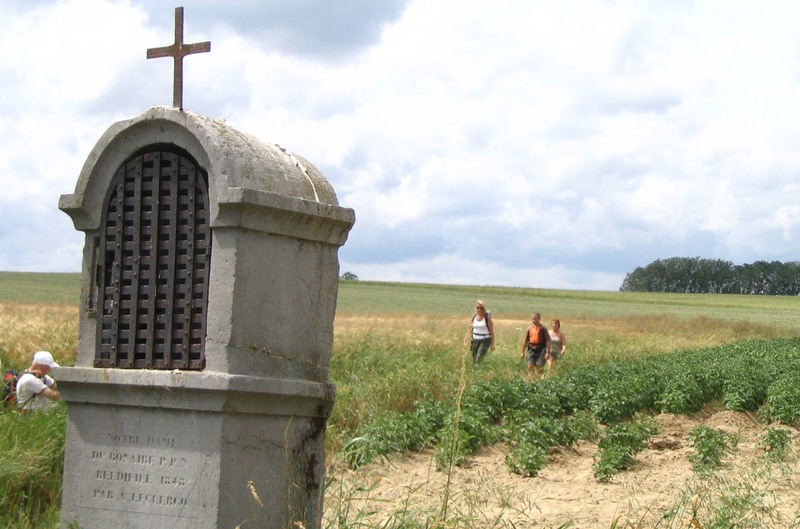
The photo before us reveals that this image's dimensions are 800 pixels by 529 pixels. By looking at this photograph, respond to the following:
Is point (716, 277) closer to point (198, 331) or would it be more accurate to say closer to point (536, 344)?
point (536, 344)

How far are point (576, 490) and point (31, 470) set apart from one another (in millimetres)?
4295

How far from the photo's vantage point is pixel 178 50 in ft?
20.9

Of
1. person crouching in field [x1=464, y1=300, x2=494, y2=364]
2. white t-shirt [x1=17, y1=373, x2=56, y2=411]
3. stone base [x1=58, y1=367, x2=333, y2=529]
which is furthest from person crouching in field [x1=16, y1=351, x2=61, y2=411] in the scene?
person crouching in field [x1=464, y1=300, x2=494, y2=364]

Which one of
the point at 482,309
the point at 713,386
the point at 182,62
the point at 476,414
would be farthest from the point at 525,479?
the point at 482,309

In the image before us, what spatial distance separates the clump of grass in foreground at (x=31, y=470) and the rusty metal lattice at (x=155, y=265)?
1.28 m

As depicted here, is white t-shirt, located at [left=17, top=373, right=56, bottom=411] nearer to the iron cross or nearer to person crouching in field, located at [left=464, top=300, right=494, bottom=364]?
the iron cross

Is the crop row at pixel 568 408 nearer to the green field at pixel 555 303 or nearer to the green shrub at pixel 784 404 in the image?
the green shrub at pixel 784 404

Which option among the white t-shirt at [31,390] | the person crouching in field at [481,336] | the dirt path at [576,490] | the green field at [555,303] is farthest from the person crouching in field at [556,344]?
the green field at [555,303]

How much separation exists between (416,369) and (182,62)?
8.40m

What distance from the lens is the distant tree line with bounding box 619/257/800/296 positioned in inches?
3647

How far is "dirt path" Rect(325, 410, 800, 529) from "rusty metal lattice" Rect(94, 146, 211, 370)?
4.44 ft

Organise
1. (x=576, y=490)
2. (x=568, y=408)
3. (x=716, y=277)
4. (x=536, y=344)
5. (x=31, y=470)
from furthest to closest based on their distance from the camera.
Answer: (x=716, y=277) → (x=536, y=344) → (x=568, y=408) → (x=576, y=490) → (x=31, y=470)

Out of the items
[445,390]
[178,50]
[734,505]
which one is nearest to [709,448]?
[734,505]

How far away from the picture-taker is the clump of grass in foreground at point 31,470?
658 cm
